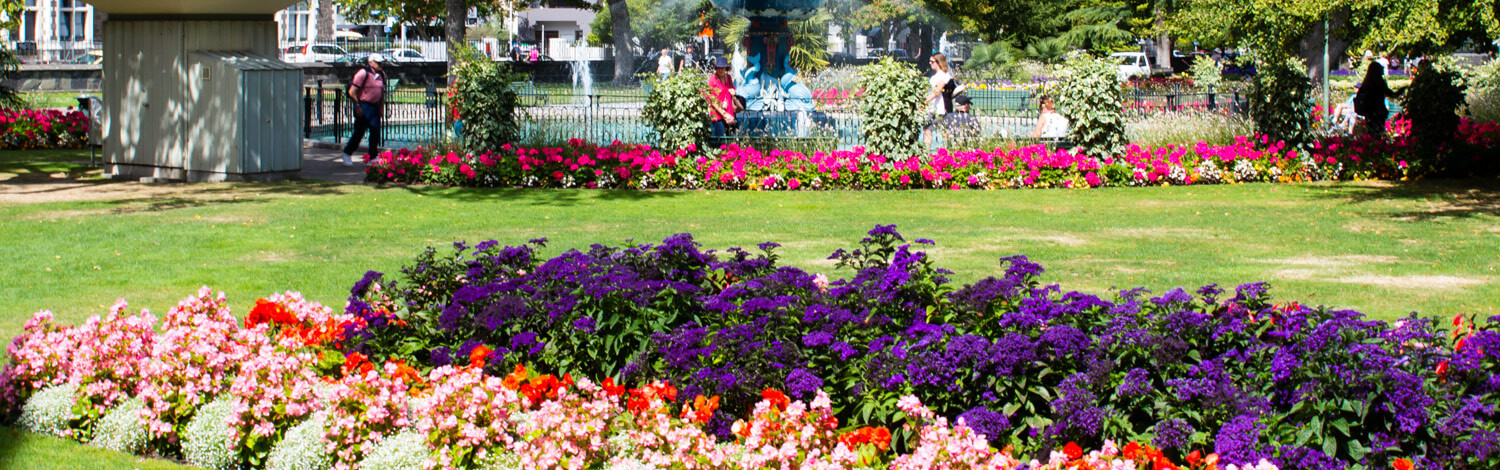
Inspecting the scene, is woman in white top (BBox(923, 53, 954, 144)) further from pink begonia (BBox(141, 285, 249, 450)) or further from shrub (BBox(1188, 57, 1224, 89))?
pink begonia (BBox(141, 285, 249, 450))

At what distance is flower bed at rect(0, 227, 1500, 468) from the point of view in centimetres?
412

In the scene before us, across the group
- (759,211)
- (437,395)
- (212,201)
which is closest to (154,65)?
(212,201)

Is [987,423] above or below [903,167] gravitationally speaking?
below

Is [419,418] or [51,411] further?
[51,411]

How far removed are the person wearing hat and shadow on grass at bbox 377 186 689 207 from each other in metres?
1.62

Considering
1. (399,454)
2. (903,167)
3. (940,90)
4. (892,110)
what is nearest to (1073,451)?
(399,454)

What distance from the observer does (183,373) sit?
5156mm

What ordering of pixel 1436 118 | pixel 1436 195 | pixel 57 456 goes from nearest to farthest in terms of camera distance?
pixel 57 456 → pixel 1436 195 → pixel 1436 118

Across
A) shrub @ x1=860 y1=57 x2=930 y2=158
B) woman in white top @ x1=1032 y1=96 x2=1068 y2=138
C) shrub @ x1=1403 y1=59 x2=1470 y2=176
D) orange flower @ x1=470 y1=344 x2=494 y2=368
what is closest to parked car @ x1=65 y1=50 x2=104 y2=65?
shrub @ x1=860 y1=57 x2=930 y2=158

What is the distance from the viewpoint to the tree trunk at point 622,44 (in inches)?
1701

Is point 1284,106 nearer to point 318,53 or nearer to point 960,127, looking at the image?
point 960,127

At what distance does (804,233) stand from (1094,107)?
5.43 m

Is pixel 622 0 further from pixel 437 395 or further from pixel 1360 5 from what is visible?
pixel 437 395

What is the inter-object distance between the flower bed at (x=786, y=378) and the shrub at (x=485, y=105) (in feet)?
30.0
